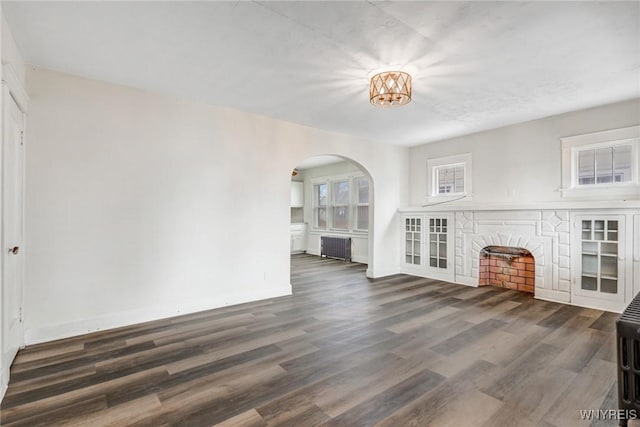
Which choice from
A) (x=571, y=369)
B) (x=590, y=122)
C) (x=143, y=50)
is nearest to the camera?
(x=571, y=369)

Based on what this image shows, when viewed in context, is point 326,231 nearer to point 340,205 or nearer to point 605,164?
point 340,205

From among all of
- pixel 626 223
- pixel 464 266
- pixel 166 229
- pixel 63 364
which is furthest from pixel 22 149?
pixel 626 223

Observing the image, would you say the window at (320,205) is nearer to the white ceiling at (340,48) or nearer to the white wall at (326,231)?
the white wall at (326,231)

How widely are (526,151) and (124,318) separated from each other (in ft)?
19.6

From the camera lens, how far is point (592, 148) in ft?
14.1

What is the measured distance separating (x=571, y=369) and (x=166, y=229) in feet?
13.6

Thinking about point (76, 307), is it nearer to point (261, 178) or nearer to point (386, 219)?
point (261, 178)

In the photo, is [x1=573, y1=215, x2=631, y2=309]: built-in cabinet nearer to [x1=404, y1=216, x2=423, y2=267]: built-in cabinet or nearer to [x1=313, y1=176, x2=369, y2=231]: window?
[x1=404, y1=216, x2=423, y2=267]: built-in cabinet

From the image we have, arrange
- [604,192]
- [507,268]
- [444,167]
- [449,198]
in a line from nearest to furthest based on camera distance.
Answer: [604,192], [507,268], [449,198], [444,167]

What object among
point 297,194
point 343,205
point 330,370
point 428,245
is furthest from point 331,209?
point 330,370

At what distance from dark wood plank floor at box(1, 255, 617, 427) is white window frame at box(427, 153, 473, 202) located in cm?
239

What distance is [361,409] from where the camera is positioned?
1996mm

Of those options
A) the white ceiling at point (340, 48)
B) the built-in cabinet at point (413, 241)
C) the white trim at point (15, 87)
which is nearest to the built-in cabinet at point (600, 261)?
the white ceiling at point (340, 48)

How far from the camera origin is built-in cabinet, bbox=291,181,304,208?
9499 millimetres
